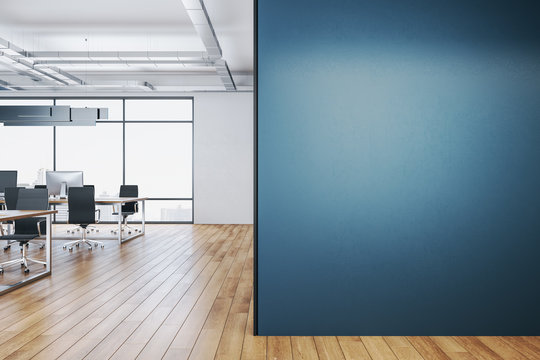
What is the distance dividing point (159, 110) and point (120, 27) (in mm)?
3398

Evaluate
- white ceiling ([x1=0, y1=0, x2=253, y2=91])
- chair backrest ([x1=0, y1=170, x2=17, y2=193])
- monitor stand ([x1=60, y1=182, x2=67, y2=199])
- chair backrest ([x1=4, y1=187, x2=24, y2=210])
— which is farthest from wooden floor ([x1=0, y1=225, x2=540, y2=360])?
white ceiling ([x1=0, y1=0, x2=253, y2=91])

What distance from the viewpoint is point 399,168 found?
264 centimetres

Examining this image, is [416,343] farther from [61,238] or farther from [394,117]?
[61,238]

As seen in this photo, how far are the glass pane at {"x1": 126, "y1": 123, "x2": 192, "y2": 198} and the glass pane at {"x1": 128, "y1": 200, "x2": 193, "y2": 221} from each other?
19 centimetres

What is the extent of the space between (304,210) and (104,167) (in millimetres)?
8381

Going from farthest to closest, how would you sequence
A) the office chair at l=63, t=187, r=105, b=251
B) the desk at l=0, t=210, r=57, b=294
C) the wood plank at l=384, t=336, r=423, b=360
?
the office chair at l=63, t=187, r=105, b=251 → the desk at l=0, t=210, r=57, b=294 → the wood plank at l=384, t=336, r=423, b=360

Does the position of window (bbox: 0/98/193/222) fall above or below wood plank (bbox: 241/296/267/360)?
above

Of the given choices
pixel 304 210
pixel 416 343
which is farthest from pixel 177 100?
pixel 416 343

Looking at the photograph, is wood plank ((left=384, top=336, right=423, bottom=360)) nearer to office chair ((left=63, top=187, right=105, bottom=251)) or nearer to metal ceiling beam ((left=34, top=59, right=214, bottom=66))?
office chair ((left=63, top=187, right=105, bottom=251))

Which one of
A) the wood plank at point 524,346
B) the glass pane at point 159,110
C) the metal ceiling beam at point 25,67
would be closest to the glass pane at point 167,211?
the glass pane at point 159,110

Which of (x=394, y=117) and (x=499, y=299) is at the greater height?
(x=394, y=117)

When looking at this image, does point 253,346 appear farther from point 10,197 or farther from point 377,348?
point 10,197

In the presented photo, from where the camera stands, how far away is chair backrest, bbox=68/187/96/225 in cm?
595

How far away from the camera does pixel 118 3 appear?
5.39m
